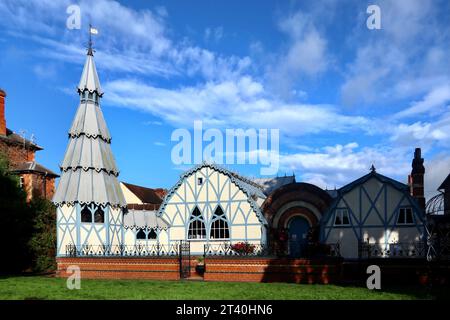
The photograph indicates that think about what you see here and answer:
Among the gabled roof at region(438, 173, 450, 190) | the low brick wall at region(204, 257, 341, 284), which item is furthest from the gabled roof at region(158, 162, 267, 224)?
the gabled roof at region(438, 173, 450, 190)

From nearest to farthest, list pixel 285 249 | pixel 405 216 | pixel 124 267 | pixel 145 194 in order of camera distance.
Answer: pixel 124 267, pixel 405 216, pixel 285 249, pixel 145 194

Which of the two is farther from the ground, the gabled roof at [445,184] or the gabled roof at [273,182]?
Result: the gabled roof at [273,182]

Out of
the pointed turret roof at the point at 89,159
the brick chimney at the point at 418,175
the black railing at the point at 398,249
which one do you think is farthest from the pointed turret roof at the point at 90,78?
the brick chimney at the point at 418,175

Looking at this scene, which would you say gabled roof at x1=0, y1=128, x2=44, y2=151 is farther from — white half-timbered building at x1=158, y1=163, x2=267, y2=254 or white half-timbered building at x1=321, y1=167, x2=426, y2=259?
white half-timbered building at x1=321, y1=167, x2=426, y2=259

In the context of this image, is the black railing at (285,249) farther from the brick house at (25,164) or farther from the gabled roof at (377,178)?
the brick house at (25,164)

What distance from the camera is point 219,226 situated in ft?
86.5

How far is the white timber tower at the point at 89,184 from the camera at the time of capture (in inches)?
927

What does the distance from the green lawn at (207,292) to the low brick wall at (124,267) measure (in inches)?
121

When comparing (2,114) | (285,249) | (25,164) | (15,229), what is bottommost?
(285,249)

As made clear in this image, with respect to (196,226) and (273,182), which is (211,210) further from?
(273,182)

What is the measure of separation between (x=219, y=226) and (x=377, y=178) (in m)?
9.77

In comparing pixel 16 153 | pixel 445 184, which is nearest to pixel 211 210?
pixel 445 184
